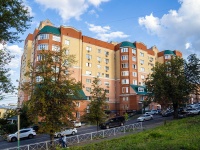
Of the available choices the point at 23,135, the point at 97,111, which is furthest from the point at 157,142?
the point at 23,135

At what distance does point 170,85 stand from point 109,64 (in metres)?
33.5

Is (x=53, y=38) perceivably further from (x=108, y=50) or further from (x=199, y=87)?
(x=199, y=87)

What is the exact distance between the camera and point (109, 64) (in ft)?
242

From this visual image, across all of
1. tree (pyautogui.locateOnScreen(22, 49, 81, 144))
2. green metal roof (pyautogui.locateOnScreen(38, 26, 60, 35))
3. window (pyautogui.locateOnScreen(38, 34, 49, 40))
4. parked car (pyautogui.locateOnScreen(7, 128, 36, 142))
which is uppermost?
green metal roof (pyautogui.locateOnScreen(38, 26, 60, 35))

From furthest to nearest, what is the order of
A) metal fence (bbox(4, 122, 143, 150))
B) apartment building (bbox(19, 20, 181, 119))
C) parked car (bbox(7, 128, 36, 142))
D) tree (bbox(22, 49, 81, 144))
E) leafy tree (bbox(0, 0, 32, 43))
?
apartment building (bbox(19, 20, 181, 119))
parked car (bbox(7, 128, 36, 142))
metal fence (bbox(4, 122, 143, 150))
tree (bbox(22, 49, 81, 144))
leafy tree (bbox(0, 0, 32, 43))

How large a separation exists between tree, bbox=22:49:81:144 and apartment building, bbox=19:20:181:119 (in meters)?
36.1

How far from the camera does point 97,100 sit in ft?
113

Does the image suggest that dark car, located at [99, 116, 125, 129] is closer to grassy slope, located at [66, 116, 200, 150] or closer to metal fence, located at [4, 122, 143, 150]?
metal fence, located at [4, 122, 143, 150]

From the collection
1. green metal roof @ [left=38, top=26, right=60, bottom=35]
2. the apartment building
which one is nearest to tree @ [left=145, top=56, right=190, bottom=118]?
the apartment building

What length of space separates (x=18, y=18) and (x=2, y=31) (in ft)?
4.42

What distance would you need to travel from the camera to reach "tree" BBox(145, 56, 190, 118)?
136ft

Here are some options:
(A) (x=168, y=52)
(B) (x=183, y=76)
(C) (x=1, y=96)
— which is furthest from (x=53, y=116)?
(A) (x=168, y=52)

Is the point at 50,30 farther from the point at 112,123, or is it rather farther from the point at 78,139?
the point at 78,139

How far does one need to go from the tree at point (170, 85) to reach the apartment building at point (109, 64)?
22861mm
